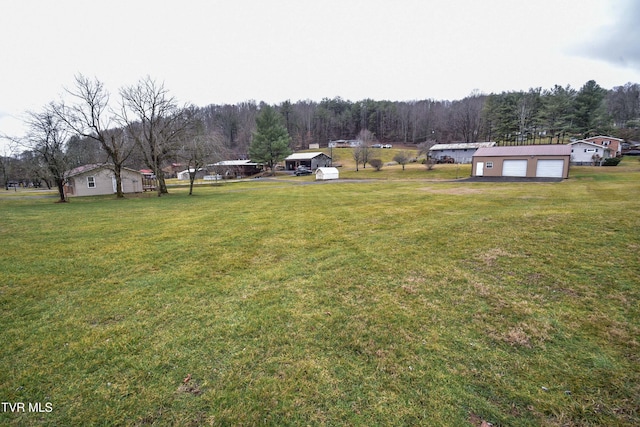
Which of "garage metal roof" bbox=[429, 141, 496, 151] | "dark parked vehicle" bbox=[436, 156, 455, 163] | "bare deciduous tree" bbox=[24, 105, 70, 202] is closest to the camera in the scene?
"bare deciduous tree" bbox=[24, 105, 70, 202]

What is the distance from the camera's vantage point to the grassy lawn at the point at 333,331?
3105mm

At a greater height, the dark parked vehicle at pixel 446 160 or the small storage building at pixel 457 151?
the small storage building at pixel 457 151

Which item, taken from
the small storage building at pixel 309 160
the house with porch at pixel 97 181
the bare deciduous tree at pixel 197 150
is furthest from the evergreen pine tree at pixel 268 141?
the bare deciduous tree at pixel 197 150

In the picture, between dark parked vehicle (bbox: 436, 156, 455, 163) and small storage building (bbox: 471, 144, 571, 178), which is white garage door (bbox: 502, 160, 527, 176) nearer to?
small storage building (bbox: 471, 144, 571, 178)

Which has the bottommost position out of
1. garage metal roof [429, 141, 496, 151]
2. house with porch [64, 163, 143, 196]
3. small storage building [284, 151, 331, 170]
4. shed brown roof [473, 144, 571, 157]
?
house with porch [64, 163, 143, 196]

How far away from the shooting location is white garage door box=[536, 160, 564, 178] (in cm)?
3192

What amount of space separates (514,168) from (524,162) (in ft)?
3.66

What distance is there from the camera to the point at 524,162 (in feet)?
110

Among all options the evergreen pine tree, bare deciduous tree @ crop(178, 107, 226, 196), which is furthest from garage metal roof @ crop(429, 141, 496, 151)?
bare deciduous tree @ crop(178, 107, 226, 196)

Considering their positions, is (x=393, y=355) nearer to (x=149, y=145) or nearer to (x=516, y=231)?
(x=516, y=231)

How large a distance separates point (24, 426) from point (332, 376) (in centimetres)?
309

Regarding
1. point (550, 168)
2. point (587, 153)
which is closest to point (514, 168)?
point (550, 168)

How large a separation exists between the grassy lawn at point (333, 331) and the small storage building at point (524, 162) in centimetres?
2862

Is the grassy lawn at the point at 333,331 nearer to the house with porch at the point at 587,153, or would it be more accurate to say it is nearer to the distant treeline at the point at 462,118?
the house with porch at the point at 587,153
